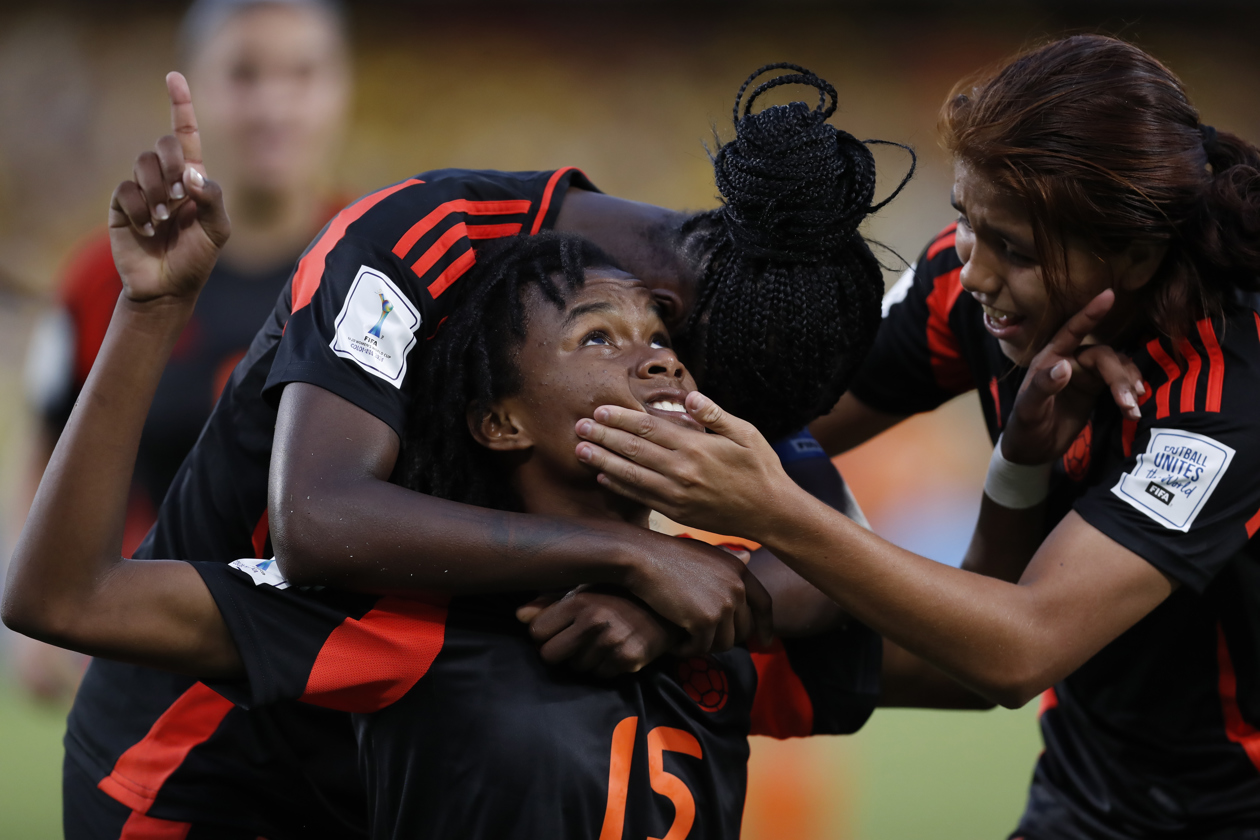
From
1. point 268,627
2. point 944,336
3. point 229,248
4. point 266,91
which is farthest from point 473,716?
point 266,91

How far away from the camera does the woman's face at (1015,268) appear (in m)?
2.18

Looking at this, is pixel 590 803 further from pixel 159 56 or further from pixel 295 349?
pixel 159 56

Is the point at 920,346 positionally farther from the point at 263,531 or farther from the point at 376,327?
the point at 263,531

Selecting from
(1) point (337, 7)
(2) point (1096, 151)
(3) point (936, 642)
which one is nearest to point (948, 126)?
(2) point (1096, 151)

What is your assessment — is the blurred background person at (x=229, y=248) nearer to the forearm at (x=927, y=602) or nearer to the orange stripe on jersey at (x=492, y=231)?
the orange stripe on jersey at (x=492, y=231)

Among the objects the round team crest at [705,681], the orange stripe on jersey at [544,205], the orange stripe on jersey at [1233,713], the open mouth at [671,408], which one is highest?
the orange stripe on jersey at [544,205]

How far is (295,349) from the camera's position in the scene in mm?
1920

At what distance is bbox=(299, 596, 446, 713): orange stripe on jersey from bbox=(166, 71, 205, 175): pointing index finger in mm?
704

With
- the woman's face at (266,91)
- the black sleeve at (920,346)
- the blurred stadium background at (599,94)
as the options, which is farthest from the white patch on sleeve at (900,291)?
the blurred stadium background at (599,94)

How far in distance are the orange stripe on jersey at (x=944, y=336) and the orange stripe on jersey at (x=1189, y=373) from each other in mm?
670

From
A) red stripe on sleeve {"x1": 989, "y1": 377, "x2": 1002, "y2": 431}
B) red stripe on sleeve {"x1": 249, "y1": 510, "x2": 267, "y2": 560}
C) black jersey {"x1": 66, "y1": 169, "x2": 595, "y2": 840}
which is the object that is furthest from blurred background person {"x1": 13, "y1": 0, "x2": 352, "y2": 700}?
red stripe on sleeve {"x1": 989, "y1": 377, "x2": 1002, "y2": 431}

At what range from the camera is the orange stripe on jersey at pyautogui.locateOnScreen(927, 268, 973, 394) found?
2.81 m

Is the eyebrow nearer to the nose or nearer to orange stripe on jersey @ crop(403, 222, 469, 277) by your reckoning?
the nose

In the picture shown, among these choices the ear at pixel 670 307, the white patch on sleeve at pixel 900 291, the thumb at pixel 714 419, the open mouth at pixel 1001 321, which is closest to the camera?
the thumb at pixel 714 419
